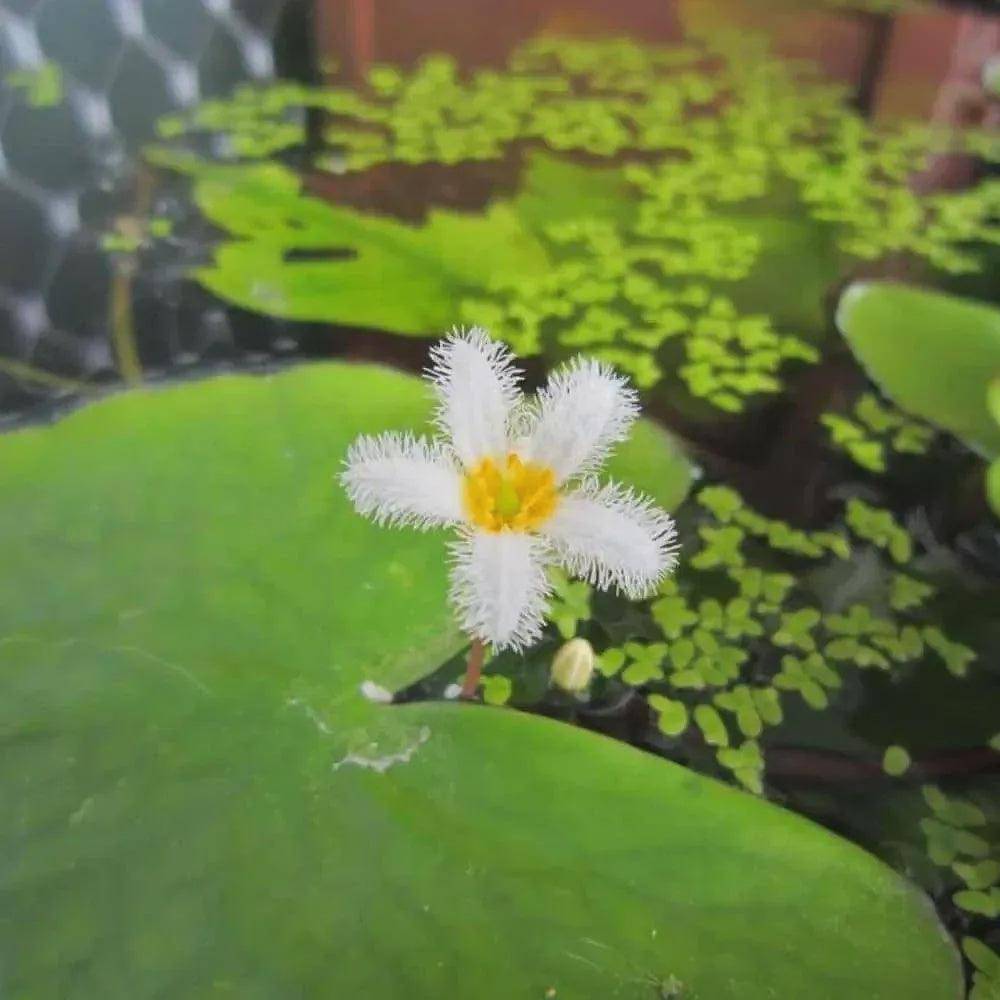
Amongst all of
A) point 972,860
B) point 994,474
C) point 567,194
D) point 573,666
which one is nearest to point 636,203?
point 567,194

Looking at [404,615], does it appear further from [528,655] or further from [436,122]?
[436,122]

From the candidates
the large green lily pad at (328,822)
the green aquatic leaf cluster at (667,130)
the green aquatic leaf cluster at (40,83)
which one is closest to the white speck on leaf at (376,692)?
the large green lily pad at (328,822)

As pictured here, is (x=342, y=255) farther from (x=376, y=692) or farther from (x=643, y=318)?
(x=376, y=692)

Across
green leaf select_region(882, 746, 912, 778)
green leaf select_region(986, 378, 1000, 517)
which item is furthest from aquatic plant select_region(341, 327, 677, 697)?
green leaf select_region(986, 378, 1000, 517)

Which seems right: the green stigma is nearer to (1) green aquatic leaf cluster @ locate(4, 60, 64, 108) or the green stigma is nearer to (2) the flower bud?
(2) the flower bud

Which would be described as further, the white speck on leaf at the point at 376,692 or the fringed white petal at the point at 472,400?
the white speck on leaf at the point at 376,692

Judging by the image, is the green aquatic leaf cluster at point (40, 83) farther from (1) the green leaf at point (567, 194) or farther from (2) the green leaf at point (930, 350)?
(2) the green leaf at point (930, 350)
